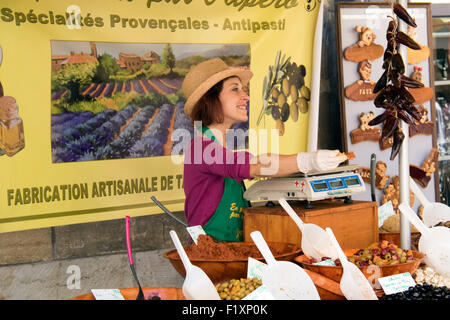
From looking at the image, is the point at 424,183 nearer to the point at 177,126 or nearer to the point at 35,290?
the point at 177,126

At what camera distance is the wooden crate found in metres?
2.18

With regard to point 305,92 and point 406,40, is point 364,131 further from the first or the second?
point 406,40

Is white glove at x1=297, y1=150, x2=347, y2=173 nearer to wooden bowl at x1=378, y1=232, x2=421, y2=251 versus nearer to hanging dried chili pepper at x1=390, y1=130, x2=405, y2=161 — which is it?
hanging dried chili pepper at x1=390, y1=130, x2=405, y2=161

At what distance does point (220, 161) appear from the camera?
2.30 metres

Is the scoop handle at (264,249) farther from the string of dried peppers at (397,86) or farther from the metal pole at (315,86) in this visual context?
the metal pole at (315,86)

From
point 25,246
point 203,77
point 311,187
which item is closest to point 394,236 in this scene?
point 311,187

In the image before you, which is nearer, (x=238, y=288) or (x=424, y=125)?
(x=238, y=288)

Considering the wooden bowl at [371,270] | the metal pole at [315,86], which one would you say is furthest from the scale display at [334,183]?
the metal pole at [315,86]

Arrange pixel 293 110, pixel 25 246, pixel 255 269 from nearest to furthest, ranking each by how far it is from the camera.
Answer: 1. pixel 255 269
2. pixel 25 246
3. pixel 293 110

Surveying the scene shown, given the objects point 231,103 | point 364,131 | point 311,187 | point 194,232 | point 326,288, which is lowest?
point 326,288

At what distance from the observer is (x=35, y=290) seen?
321cm

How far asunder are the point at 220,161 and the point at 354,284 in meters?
0.88

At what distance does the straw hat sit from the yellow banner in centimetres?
58
